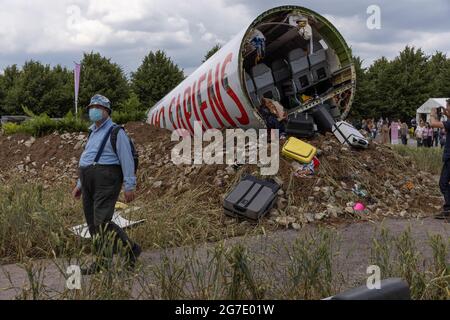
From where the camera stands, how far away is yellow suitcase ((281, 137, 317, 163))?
9.30 m

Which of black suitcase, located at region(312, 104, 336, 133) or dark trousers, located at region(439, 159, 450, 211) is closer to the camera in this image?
dark trousers, located at region(439, 159, 450, 211)

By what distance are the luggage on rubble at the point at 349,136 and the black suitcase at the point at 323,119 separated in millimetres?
193

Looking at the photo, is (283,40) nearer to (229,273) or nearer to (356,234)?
(356,234)

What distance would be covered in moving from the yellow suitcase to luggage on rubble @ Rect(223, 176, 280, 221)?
1051mm

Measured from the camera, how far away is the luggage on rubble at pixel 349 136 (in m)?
10.6

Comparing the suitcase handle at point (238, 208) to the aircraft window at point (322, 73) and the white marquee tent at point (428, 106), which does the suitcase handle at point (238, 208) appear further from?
the white marquee tent at point (428, 106)

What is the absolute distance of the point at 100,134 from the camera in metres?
5.61

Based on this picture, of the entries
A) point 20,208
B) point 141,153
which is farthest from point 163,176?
point 20,208

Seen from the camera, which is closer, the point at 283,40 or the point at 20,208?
the point at 20,208

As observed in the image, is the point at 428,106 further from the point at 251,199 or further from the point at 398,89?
the point at 251,199

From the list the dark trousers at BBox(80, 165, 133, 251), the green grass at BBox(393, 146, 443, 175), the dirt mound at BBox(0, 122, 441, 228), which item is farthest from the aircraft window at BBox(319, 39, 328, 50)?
the dark trousers at BBox(80, 165, 133, 251)

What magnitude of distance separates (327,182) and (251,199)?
5.65 ft

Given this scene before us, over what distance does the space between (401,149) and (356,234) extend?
10094mm

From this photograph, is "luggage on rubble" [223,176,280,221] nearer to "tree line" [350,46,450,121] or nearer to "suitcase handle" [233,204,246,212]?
"suitcase handle" [233,204,246,212]
